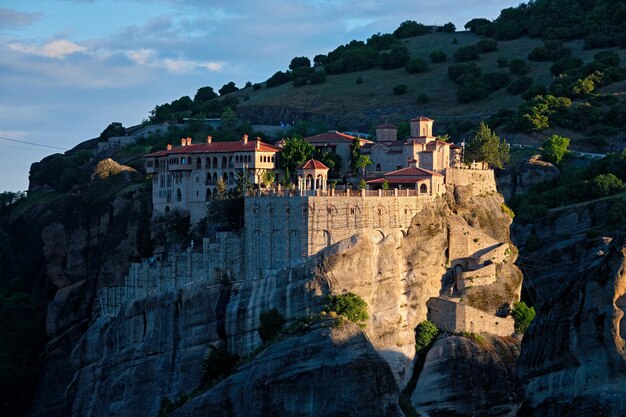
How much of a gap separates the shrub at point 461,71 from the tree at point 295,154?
5124cm

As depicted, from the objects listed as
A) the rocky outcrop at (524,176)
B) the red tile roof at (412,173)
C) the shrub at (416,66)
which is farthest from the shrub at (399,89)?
the red tile roof at (412,173)

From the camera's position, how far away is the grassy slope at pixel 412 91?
5984 inches

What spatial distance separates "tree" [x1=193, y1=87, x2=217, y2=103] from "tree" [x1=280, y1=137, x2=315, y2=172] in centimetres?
6251

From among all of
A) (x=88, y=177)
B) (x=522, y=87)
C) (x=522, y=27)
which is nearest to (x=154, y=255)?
(x=88, y=177)

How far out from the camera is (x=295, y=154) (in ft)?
365

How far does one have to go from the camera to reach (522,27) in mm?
177750

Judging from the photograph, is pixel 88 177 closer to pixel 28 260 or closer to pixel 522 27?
pixel 28 260

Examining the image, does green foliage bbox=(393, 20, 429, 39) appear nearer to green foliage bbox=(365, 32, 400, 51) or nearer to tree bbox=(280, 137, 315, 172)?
green foliage bbox=(365, 32, 400, 51)

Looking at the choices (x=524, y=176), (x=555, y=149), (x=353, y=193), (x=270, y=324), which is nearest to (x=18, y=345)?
(x=270, y=324)

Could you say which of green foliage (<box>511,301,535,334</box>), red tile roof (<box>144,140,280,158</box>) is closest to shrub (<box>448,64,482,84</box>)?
red tile roof (<box>144,140,280,158</box>)

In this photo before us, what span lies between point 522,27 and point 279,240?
8163cm

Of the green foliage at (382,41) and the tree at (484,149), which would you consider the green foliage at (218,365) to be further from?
the green foliage at (382,41)

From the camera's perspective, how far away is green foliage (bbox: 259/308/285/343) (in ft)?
328

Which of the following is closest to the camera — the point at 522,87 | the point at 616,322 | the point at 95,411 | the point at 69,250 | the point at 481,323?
the point at 616,322
